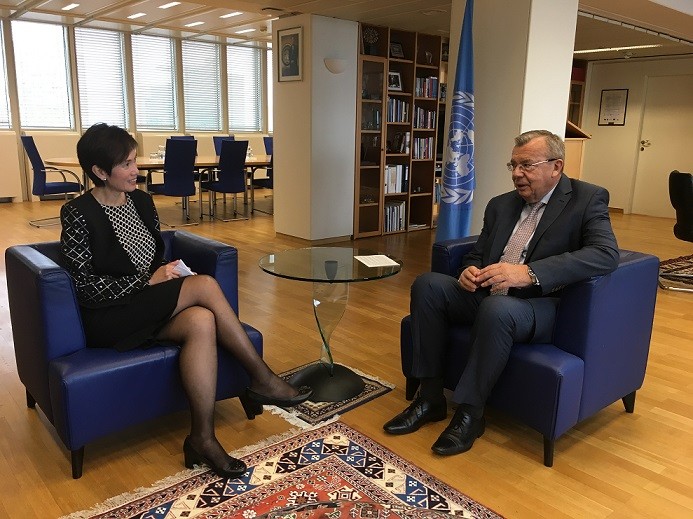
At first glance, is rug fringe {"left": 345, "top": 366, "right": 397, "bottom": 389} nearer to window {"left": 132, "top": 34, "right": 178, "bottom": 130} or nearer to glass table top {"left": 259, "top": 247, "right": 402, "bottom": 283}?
glass table top {"left": 259, "top": 247, "right": 402, "bottom": 283}

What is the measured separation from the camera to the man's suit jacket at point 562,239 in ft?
7.37

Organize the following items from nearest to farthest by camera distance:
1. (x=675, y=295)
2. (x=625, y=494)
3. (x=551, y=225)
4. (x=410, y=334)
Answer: (x=625, y=494) < (x=551, y=225) < (x=410, y=334) < (x=675, y=295)

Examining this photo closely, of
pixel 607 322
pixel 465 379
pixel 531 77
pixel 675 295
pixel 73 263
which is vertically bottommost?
pixel 675 295

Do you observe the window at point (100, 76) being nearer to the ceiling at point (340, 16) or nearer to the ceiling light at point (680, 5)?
the ceiling at point (340, 16)

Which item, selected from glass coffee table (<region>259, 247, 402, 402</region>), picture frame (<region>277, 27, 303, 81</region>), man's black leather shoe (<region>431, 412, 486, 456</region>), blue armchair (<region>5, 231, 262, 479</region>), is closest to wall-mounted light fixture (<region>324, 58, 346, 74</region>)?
picture frame (<region>277, 27, 303, 81</region>)

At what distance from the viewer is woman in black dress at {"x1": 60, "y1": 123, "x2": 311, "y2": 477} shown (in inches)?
86.4

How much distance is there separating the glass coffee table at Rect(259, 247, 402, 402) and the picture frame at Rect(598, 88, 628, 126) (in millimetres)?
8004

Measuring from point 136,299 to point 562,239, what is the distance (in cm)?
173

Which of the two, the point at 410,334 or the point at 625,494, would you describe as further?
the point at 410,334

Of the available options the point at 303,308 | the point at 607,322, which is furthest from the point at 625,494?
the point at 303,308

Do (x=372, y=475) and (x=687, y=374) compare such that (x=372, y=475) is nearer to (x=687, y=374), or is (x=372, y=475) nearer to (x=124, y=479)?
(x=124, y=479)

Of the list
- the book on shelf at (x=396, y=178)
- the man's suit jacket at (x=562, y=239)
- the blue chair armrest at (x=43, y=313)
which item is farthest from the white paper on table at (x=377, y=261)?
the book on shelf at (x=396, y=178)

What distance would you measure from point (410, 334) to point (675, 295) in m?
3.14

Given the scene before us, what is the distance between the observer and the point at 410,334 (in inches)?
108
